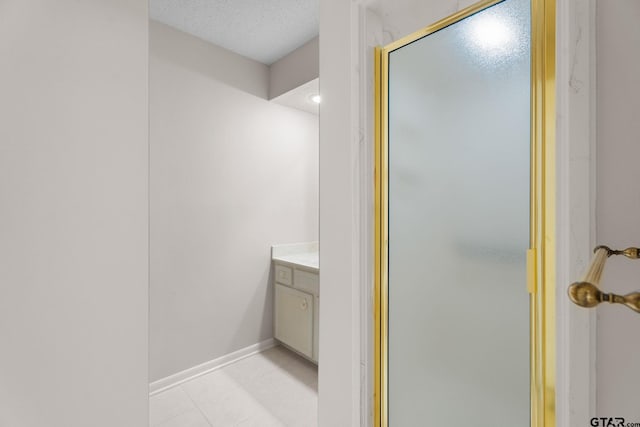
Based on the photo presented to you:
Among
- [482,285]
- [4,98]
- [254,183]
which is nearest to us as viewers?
[482,285]

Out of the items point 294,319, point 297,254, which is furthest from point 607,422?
point 297,254

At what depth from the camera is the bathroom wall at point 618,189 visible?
0.55m

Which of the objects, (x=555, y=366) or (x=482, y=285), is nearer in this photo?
(x=555, y=366)

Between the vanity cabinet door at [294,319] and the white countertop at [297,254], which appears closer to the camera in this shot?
the vanity cabinet door at [294,319]

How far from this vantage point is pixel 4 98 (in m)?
1.01

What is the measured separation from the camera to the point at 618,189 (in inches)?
22.4

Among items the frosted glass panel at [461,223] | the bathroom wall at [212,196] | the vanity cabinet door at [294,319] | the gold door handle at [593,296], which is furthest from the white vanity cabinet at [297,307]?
the gold door handle at [593,296]

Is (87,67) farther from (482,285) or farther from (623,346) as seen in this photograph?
(623,346)

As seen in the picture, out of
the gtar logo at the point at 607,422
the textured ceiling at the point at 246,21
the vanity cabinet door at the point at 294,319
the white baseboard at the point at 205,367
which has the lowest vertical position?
the white baseboard at the point at 205,367

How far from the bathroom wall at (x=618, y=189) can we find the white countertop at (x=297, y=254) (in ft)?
5.95

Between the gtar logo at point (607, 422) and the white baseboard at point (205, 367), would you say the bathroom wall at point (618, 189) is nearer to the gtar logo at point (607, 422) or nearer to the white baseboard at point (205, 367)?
the gtar logo at point (607, 422)

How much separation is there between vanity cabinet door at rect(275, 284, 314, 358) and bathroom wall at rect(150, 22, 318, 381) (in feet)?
0.46

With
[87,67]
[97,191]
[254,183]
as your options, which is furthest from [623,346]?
[254,183]

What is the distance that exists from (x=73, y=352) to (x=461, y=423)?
142cm
